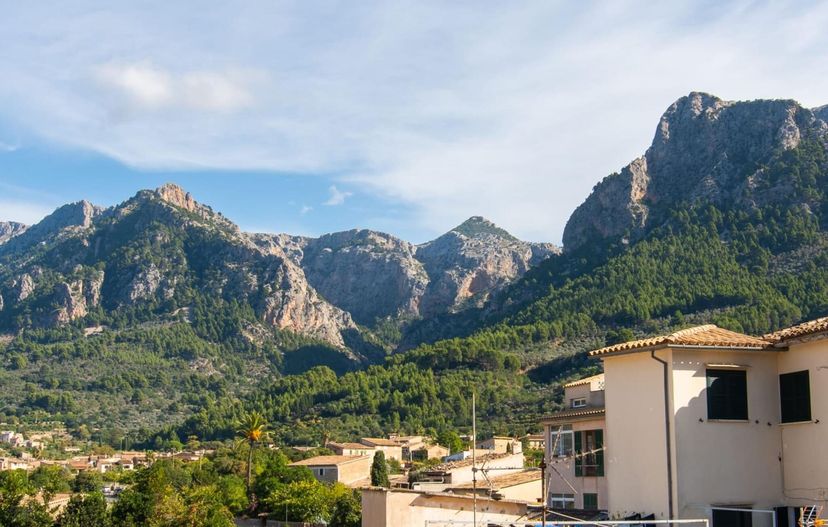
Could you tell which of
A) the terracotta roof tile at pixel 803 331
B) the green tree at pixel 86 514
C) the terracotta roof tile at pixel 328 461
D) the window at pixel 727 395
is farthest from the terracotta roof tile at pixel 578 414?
the terracotta roof tile at pixel 328 461

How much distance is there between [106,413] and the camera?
184m

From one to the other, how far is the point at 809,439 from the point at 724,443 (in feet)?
5.21

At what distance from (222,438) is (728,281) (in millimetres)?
76271

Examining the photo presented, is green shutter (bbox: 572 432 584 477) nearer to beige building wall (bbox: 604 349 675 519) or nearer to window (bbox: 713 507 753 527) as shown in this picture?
beige building wall (bbox: 604 349 675 519)

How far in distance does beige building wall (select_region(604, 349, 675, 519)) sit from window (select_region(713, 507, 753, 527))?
38.3 inches

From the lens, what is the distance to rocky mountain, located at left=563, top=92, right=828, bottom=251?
509 feet

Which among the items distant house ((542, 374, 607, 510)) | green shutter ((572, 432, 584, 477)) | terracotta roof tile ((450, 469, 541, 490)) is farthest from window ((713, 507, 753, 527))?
terracotta roof tile ((450, 469, 541, 490))

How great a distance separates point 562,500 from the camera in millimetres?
31922

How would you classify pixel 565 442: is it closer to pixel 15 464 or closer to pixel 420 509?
pixel 420 509

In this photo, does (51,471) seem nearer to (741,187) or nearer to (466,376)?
(466,376)

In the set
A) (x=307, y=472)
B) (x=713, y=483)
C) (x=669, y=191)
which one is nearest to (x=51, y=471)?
(x=307, y=472)

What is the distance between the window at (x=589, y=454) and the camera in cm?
2950

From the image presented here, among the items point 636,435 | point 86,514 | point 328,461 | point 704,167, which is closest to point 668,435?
point 636,435

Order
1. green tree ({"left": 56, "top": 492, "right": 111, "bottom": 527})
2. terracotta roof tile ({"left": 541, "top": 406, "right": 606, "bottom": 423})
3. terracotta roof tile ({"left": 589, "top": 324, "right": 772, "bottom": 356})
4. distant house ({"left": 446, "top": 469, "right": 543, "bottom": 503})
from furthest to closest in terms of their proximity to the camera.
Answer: green tree ({"left": 56, "top": 492, "right": 111, "bottom": 527})
distant house ({"left": 446, "top": 469, "right": 543, "bottom": 503})
terracotta roof tile ({"left": 541, "top": 406, "right": 606, "bottom": 423})
terracotta roof tile ({"left": 589, "top": 324, "right": 772, "bottom": 356})
